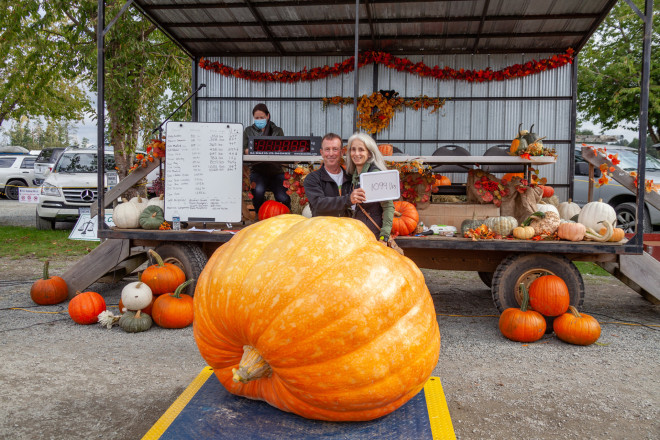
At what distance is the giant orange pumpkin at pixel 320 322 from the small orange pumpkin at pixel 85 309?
11.5 feet

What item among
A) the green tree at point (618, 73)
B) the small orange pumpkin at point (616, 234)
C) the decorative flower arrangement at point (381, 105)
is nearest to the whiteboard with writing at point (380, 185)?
the small orange pumpkin at point (616, 234)

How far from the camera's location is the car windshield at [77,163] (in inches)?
512

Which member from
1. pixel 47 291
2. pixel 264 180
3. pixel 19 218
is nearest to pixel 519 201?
pixel 264 180

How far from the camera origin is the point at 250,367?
6.30 ft

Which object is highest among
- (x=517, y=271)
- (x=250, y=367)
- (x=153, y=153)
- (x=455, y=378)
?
(x=153, y=153)

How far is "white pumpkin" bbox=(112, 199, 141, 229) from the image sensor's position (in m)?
5.87

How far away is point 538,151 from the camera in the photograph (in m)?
5.66

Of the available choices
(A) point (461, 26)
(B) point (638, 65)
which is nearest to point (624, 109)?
(B) point (638, 65)

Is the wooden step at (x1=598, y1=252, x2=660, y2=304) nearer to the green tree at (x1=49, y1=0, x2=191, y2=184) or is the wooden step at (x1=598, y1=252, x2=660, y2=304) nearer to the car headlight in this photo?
the green tree at (x1=49, y1=0, x2=191, y2=184)

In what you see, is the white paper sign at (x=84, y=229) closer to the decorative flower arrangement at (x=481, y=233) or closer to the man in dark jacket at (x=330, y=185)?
the man in dark jacket at (x=330, y=185)

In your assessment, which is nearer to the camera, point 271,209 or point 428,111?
point 271,209

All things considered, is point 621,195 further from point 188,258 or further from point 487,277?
point 188,258

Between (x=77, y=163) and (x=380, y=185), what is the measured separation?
11.6 m

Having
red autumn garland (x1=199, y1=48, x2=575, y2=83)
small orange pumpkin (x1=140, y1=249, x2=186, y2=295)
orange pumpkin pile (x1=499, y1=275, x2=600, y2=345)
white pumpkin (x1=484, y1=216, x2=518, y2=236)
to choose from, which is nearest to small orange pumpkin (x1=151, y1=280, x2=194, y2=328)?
small orange pumpkin (x1=140, y1=249, x2=186, y2=295)
